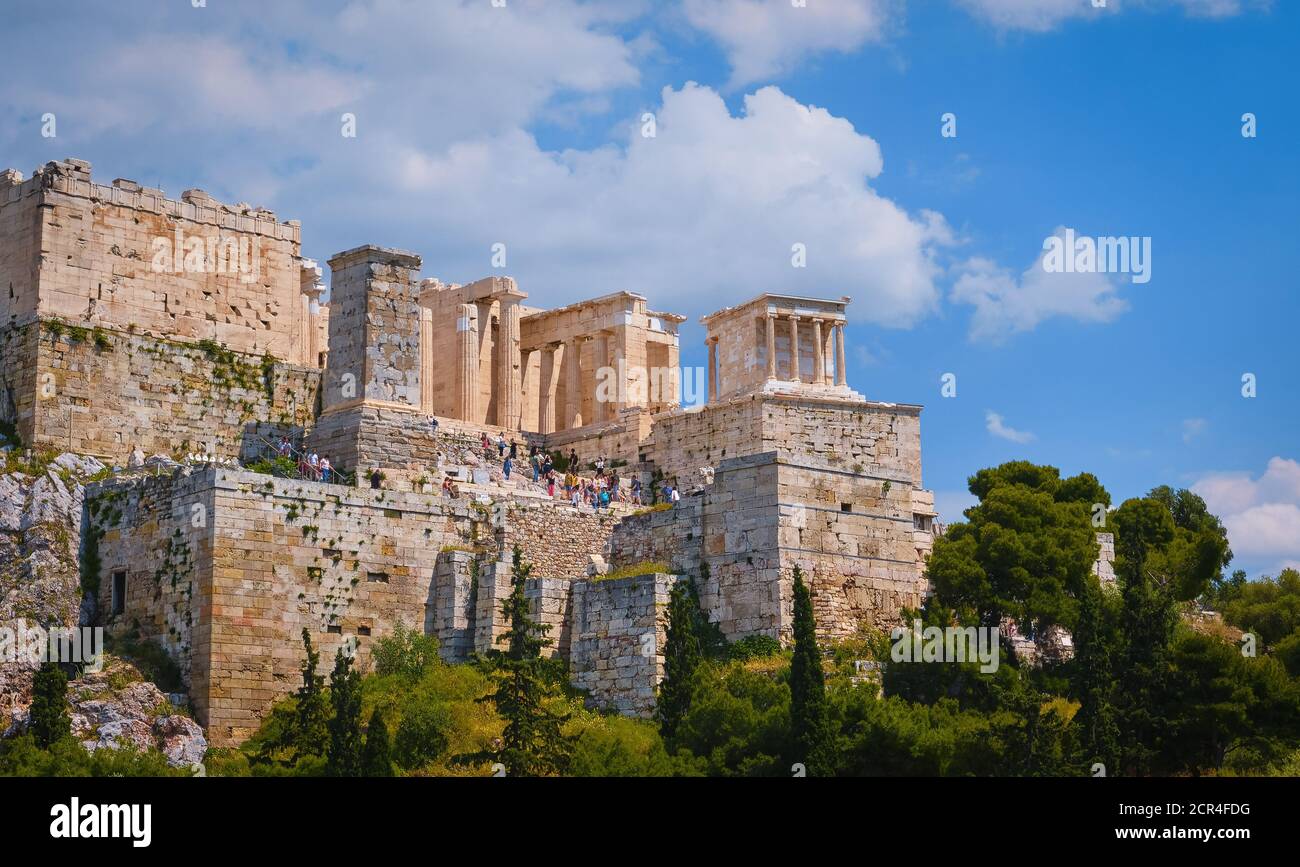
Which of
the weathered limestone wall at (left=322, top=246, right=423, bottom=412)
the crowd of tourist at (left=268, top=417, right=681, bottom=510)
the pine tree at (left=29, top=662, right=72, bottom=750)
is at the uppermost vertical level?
the weathered limestone wall at (left=322, top=246, right=423, bottom=412)

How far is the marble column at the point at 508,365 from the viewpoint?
229 ft

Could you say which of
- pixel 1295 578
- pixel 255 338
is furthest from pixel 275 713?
pixel 1295 578

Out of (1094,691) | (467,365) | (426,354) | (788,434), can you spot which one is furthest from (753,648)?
(426,354)

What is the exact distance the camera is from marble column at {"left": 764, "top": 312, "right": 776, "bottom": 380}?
67500 mm

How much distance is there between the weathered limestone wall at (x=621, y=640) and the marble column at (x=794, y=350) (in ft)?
58.7

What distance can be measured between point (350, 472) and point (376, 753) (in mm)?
12541

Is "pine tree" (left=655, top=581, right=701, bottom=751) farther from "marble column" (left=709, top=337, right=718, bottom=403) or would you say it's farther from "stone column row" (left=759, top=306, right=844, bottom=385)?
"marble column" (left=709, top=337, right=718, bottom=403)

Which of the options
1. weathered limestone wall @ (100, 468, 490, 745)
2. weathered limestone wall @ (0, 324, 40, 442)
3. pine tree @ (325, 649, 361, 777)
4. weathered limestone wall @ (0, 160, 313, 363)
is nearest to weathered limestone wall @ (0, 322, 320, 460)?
weathered limestone wall @ (0, 324, 40, 442)

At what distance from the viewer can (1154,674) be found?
152ft

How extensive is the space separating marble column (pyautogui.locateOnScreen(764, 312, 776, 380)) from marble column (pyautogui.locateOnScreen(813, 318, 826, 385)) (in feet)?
4.46
